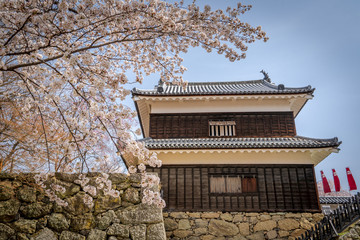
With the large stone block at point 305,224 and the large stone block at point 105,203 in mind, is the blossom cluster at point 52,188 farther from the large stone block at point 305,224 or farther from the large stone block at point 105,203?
the large stone block at point 305,224

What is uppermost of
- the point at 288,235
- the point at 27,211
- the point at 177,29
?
the point at 177,29

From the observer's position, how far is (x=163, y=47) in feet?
15.3

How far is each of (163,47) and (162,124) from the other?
251 inches

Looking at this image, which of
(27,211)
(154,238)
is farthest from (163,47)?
(27,211)

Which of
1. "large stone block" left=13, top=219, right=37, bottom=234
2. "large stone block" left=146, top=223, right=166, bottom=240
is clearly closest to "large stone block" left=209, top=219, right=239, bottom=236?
"large stone block" left=146, top=223, right=166, bottom=240

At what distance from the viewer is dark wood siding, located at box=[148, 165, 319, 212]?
888 centimetres

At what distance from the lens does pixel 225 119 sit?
1092cm

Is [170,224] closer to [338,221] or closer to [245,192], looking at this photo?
[245,192]

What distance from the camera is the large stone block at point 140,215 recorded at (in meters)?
5.04

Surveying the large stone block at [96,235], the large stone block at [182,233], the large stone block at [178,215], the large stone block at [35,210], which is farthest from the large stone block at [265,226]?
the large stone block at [35,210]

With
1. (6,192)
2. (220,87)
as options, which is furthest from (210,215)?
(220,87)

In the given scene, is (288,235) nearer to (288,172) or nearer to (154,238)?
(288,172)

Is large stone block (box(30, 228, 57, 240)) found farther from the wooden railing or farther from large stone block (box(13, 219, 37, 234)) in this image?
the wooden railing

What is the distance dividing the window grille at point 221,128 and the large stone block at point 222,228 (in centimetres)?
364
